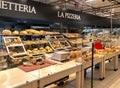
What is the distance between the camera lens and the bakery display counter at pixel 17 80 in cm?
172

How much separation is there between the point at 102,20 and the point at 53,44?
581cm

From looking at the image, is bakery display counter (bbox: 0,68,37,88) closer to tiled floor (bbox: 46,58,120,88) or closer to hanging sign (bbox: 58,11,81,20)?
tiled floor (bbox: 46,58,120,88)

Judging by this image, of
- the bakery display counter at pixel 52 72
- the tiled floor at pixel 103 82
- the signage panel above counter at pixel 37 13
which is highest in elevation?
the signage panel above counter at pixel 37 13

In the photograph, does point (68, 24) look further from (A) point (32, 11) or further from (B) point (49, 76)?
(B) point (49, 76)

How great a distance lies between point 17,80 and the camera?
186cm

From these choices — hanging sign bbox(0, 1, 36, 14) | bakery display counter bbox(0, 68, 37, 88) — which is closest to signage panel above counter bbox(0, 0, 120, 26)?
hanging sign bbox(0, 1, 36, 14)

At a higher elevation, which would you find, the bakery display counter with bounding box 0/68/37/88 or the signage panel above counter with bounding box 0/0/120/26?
the signage panel above counter with bounding box 0/0/120/26

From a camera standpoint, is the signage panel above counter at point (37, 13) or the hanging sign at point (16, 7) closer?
the hanging sign at point (16, 7)

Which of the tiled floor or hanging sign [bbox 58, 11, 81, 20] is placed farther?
hanging sign [bbox 58, 11, 81, 20]

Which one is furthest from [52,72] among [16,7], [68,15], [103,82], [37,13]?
[68,15]

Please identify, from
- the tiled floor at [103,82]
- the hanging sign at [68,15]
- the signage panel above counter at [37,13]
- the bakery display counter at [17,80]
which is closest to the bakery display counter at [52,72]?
the bakery display counter at [17,80]

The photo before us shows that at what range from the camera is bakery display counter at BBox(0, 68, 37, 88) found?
1.72 meters

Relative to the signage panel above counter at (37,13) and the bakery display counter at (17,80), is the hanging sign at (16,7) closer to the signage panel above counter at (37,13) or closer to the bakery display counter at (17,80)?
the signage panel above counter at (37,13)

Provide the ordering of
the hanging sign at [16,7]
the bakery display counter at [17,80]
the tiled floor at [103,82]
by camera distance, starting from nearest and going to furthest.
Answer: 1. the bakery display counter at [17,80]
2. the tiled floor at [103,82]
3. the hanging sign at [16,7]
